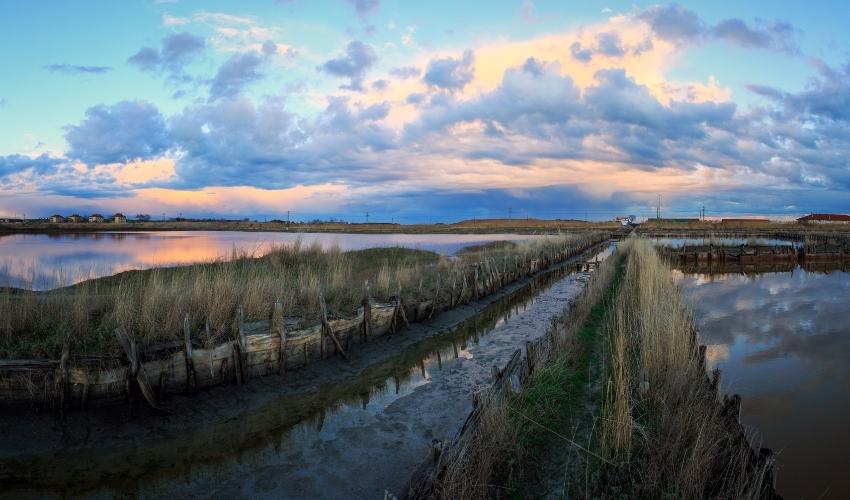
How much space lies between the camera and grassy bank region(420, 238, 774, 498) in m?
3.92

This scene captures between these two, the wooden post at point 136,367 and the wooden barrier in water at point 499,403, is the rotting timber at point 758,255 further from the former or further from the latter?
the wooden post at point 136,367

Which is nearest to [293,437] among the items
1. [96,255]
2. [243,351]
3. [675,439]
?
[243,351]

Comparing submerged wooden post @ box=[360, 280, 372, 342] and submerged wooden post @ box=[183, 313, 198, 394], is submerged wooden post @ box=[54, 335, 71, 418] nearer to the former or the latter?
submerged wooden post @ box=[183, 313, 198, 394]

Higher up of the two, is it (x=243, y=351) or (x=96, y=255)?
(x=96, y=255)

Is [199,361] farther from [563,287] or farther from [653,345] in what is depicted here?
[563,287]

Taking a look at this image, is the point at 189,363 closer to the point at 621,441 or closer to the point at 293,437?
the point at 293,437

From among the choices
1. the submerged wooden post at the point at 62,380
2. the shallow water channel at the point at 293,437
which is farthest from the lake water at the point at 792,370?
the submerged wooden post at the point at 62,380

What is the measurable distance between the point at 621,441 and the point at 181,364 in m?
5.92

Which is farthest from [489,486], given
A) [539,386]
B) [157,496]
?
[157,496]

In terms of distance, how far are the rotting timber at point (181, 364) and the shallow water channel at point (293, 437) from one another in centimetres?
31

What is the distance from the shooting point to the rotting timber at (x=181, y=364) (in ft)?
19.2

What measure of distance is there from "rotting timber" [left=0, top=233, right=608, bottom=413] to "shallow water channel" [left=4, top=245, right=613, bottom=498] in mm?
310

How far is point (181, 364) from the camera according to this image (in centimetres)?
670

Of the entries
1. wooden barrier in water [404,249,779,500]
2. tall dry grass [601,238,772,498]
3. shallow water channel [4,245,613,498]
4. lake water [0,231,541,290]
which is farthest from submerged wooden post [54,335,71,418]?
tall dry grass [601,238,772,498]
